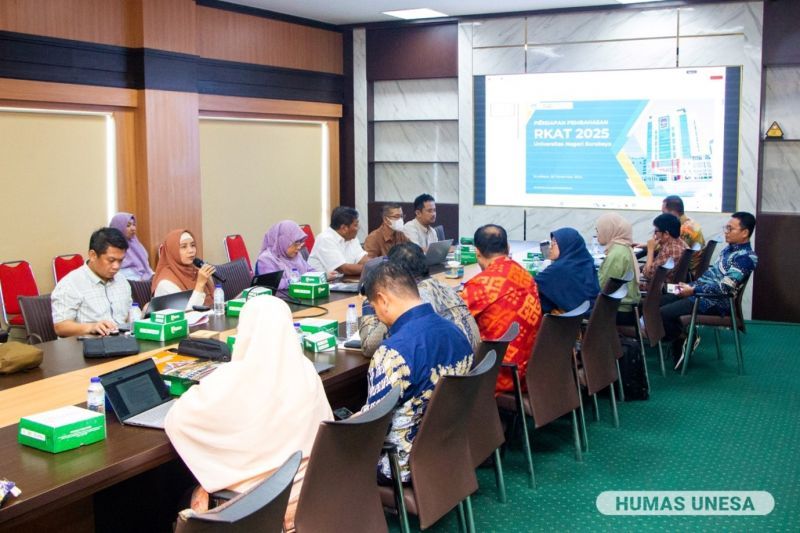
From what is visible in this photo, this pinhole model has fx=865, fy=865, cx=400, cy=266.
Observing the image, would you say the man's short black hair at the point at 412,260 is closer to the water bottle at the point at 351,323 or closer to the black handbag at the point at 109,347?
the water bottle at the point at 351,323

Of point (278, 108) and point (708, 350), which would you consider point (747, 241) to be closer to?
point (708, 350)

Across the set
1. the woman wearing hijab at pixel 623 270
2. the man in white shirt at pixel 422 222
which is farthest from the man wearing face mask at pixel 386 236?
the woman wearing hijab at pixel 623 270

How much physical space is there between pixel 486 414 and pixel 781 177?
6.16 metres

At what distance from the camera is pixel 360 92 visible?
31.9ft

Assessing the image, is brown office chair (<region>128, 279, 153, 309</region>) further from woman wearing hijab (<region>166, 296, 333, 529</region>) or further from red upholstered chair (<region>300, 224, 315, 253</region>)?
red upholstered chair (<region>300, 224, 315, 253</region>)

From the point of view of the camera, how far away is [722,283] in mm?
6234

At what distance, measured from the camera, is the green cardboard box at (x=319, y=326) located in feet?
13.5

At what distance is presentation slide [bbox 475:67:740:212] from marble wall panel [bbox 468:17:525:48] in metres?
0.37

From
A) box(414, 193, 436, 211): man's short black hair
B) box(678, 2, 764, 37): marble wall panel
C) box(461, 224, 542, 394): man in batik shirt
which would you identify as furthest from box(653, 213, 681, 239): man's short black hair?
box(461, 224, 542, 394): man in batik shirt

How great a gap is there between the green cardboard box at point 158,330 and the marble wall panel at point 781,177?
6307mm

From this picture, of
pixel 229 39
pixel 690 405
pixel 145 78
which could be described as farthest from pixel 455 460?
pixel 229 39

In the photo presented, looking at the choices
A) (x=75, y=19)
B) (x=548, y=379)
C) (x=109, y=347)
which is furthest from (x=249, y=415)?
(x=75, y=19)

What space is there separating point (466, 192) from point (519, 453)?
506 cm

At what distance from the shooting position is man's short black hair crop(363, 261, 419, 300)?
3275 millimetres
